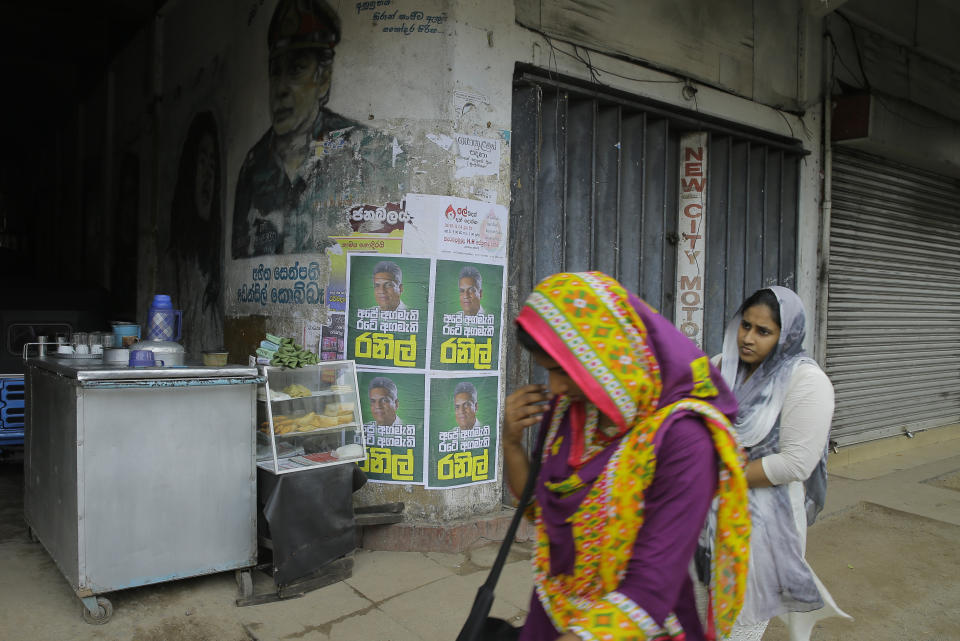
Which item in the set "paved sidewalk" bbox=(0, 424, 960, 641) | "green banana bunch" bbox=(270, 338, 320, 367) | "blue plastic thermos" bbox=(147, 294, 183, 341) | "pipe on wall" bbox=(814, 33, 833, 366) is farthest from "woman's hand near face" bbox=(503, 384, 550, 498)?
"pipe on wall" bbox=(814, 33, 833, 366)

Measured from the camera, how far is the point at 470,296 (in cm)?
445

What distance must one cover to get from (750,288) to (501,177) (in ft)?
10.9

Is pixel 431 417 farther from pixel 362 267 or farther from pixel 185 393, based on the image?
pixel 185 393

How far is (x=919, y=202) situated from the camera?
27.5 feet

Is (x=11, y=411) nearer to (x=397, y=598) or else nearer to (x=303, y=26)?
(x=303, y=26)

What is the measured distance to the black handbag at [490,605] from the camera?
1.38 meters

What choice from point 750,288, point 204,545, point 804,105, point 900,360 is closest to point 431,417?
point 204,545

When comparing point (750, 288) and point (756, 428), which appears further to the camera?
point (750, 288)

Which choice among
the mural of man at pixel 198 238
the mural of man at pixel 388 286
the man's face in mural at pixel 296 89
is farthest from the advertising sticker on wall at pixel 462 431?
the mural of man at pixel 198 238

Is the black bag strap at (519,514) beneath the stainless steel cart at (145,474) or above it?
above

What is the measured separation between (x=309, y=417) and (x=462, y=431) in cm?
101

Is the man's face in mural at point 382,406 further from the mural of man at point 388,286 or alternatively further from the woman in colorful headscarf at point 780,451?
the woman in colorful headscarf at point 780,451

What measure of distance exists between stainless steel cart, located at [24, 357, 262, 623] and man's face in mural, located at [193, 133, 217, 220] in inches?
130

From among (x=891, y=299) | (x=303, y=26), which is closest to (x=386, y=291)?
(x=303, y=26)
